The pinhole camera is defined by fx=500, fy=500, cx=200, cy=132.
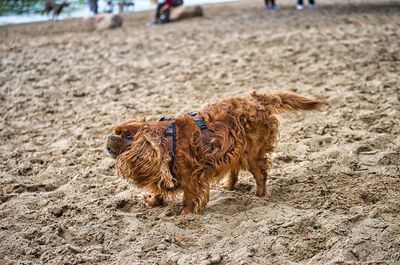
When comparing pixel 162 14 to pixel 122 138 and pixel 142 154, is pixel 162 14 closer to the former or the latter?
Answer: pixel 122 138

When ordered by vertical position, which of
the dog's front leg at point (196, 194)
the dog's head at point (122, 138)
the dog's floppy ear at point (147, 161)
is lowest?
the dog's front leg at point (196, 194)

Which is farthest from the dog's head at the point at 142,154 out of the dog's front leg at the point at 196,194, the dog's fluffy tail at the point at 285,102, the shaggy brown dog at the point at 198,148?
the dog's fluffy tail at the point at 285,102

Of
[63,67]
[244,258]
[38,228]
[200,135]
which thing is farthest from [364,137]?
[63,67]

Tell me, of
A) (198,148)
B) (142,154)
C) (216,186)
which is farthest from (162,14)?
(142,154)

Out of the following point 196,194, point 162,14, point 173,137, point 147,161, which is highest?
point 162,14

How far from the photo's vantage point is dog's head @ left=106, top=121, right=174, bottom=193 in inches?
126

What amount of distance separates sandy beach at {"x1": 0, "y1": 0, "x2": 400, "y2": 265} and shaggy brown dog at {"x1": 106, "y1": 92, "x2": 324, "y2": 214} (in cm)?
22

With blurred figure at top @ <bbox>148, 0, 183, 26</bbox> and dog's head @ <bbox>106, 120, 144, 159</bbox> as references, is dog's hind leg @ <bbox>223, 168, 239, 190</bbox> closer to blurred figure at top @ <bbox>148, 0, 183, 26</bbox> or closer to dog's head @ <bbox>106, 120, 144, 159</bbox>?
dog's head @ <bbox>106, 120, 144, 159</bbox>

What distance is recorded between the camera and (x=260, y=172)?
3.66m

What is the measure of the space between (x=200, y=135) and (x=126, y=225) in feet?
2.53

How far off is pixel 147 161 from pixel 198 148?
367 millimetres

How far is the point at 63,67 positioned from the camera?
8.36 meters

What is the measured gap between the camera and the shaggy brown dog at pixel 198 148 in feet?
10.6

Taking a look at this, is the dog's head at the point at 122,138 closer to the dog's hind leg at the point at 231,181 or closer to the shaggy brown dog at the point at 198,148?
the shaggy brown dog at the point at 198,148
